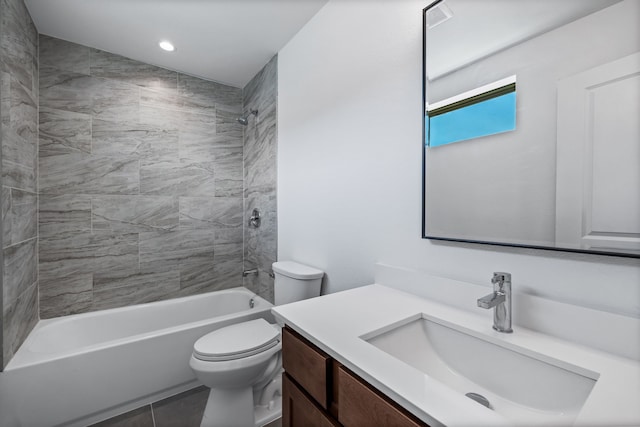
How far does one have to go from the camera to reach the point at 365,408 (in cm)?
61

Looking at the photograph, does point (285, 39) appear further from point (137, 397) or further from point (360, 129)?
point (137, 397)

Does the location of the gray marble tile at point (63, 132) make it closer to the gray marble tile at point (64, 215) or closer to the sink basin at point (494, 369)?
the gray marble tile at point (64, 215)

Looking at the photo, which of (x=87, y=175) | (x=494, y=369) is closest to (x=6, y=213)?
(x=87, y=175)

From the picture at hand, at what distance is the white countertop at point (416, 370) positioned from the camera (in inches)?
18.6

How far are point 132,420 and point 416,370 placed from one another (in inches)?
72.8

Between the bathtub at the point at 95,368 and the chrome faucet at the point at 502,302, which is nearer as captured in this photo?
the chrome faucet at the point at 502,302

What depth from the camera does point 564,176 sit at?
76 centimetres

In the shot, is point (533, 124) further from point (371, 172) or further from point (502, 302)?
point (371, 172)

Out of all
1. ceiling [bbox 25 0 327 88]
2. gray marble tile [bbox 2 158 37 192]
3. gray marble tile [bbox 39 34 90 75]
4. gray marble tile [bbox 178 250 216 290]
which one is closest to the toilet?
gray marble tile [bbox 178 250 216 290]

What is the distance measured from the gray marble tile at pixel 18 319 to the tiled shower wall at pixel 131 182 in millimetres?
171

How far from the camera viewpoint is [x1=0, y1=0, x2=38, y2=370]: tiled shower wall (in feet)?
4.48

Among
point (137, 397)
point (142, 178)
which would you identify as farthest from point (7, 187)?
point (137, 397)

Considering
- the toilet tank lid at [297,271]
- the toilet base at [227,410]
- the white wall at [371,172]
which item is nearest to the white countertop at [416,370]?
the white wall at [371,172]

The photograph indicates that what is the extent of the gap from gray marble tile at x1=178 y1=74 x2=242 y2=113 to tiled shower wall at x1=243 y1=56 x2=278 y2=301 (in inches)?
4.8
